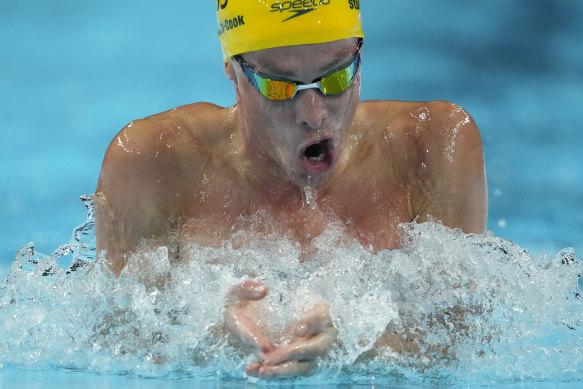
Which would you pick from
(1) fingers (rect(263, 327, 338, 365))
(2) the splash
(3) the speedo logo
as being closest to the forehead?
(3) the speedo logo

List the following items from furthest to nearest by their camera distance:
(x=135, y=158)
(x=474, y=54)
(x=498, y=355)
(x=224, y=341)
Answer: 1. (x=474, y=54)
2. (x=135, y=158)
3. (x=498, y=355)
4. (x=224, y=341)

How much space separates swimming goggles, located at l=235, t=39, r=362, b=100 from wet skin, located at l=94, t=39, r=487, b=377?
24mm

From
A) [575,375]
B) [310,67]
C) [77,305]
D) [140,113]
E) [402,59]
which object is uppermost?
[402,59]

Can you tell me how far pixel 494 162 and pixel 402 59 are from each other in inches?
46.0

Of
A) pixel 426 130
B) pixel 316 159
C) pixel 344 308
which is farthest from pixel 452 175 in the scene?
pixel 344 308

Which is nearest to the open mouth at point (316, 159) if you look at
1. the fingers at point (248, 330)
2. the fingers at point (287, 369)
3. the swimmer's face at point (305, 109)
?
the swimmer's face at point (305, 109)

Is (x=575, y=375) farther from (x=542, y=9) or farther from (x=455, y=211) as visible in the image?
(x=542, y=9)

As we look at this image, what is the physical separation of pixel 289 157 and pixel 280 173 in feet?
0.66

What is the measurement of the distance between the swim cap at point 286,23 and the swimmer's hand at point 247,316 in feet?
2.47

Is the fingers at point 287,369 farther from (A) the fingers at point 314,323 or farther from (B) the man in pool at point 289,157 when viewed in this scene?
(B) the man in pool at point 289,157

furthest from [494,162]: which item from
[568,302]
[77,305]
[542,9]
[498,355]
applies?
[77,305]

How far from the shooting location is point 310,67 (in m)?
2.12

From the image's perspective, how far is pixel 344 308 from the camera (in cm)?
185

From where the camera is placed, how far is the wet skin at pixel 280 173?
7.31 feet
